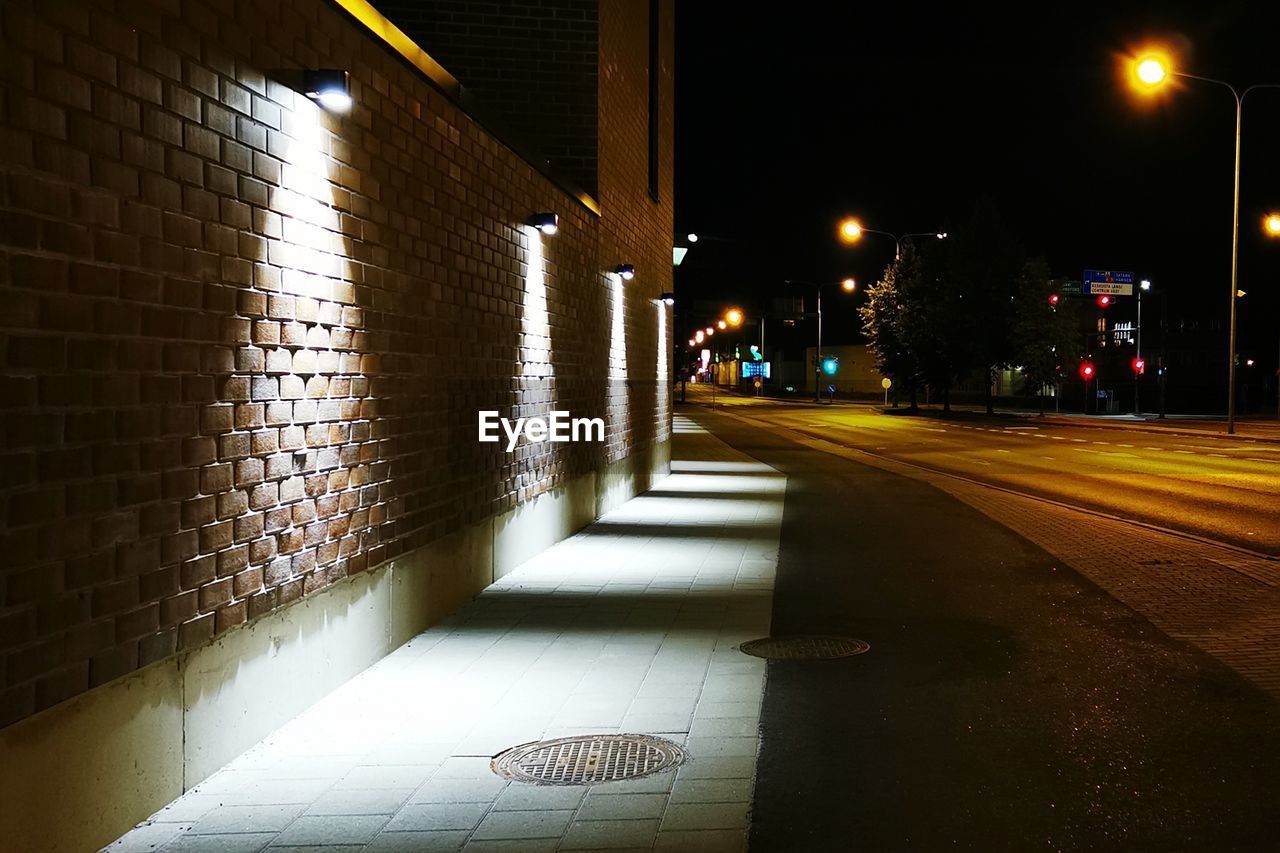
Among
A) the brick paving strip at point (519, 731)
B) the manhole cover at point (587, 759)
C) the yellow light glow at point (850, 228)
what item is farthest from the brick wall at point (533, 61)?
the yellow light glow at point (850, 228)

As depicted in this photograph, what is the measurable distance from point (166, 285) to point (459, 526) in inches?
187

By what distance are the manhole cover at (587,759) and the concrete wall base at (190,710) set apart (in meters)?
1.24

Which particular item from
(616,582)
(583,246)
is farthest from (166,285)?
(583,246)

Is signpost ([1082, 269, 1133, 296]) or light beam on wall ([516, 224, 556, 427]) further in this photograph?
signpost ([1082, 269, 1133, 296])

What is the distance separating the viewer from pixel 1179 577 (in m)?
10.5

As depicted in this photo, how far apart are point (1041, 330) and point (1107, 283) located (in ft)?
27.7

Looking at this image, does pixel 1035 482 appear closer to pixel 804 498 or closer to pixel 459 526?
pixel 804 498

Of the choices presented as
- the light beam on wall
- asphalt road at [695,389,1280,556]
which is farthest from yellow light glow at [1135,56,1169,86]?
the light beam on wall

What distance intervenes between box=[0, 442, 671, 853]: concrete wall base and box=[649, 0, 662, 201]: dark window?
1460 cm

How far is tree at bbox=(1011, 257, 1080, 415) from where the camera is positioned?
64.8 metres

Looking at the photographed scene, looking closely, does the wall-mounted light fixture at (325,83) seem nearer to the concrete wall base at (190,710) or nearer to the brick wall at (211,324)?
the brick wall at (211,324)

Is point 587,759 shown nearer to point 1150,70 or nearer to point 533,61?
point 533,61

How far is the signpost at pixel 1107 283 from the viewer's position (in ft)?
185

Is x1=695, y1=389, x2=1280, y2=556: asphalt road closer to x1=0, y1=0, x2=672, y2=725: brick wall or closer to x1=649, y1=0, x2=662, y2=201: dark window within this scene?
x1=649, y1=0, x2=662, y2=201: dark window
